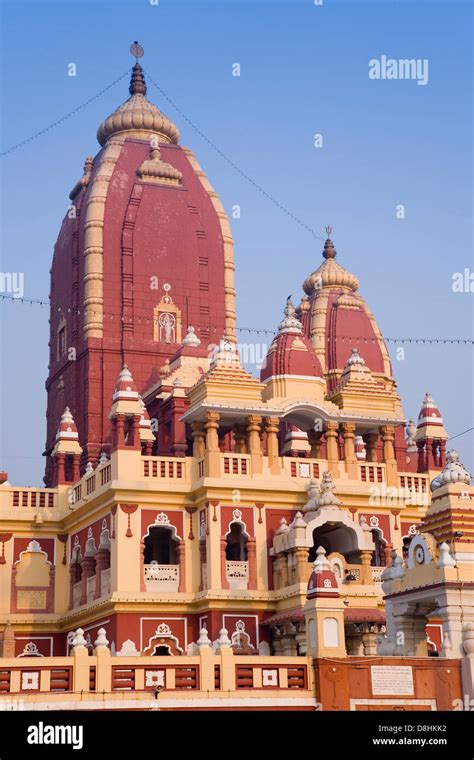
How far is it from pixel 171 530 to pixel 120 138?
59.8ft

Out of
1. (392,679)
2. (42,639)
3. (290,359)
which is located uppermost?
(290,359)

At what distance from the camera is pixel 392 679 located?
21.7 metres

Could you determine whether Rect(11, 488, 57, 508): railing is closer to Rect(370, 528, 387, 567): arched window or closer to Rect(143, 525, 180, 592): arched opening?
Rect(143, 525, 180, 592): arched opening

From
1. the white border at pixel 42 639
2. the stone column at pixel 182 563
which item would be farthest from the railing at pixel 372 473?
the white border at pixel 42 639

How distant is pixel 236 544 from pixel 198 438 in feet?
10.7

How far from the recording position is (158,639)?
96.5ft

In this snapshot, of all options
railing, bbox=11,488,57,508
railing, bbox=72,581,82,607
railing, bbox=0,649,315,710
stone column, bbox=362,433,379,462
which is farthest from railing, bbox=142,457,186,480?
railing, bbox=0,649,315,710

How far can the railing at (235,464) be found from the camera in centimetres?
3047

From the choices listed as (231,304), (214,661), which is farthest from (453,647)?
(231,304)

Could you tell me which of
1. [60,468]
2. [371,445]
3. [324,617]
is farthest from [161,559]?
[324,617]

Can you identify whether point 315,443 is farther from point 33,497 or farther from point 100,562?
point 33,497

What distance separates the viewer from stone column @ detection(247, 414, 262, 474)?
30.7 meters

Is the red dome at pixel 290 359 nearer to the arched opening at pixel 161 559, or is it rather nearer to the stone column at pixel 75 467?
the arched opening at pixel 161 559
